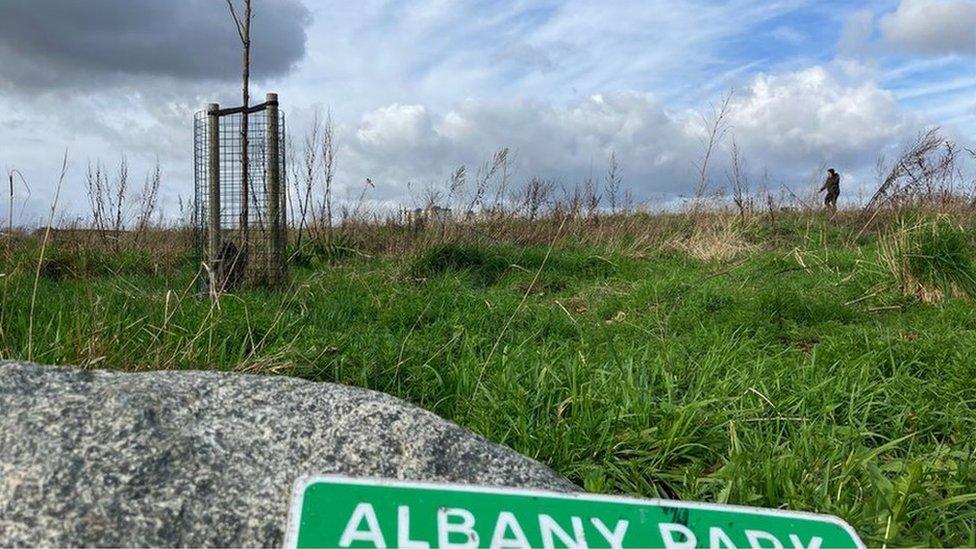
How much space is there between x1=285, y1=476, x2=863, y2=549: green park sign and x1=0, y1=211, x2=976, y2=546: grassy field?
1.94 feet

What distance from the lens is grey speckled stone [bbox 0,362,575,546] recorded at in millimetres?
1573

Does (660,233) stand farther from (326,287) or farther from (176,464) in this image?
(176,464)

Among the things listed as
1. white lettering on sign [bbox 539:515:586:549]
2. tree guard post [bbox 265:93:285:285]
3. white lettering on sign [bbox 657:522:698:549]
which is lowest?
white lettering on sign [bbox 657:522:698:549]

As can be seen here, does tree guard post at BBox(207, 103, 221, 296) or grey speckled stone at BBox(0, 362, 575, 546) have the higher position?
tree guard post at BBox(207, 103, 221, 296)

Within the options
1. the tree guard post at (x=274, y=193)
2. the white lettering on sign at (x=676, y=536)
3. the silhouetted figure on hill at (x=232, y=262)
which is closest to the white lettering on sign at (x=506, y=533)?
the white lettering on sign at (x=676, y=536)

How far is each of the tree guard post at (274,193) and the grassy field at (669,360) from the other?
40 cm

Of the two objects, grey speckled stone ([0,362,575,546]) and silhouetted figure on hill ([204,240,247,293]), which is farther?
silhouetted figure on hill ([204,240,247,293])

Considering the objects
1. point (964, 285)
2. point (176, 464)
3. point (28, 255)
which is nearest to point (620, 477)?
point (176, 464)

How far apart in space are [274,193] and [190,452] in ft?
16.2

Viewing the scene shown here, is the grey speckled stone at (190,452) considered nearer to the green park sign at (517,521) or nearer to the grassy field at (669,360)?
the green park sign at (517,521)

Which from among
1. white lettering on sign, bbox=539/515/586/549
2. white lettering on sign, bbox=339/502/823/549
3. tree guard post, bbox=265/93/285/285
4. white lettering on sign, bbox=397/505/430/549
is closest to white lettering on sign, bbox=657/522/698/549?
white lettering on sign, bbox=339/502/823/549

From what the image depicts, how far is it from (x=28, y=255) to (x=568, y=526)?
24.8 feet

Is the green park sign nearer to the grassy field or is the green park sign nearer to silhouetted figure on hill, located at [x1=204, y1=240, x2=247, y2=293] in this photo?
the grassy field

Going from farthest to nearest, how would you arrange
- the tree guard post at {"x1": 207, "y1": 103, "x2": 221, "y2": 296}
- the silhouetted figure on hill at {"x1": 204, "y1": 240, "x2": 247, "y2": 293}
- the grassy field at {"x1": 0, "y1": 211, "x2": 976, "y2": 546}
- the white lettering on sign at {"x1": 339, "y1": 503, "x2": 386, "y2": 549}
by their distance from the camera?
the tree guard post at {"x1": 207, "y1": 103, "x2": 221, "y2": 296} < the silhouetted figure on hill at {"x1": 204, "y1": 240, "x2": 247, "y2": 293} < the grassy field at {"x1": 0, "y1": 211, "x2": 976, "y2": 546} < the white lettering on sign at {"x1": 339, "y1": 503, "x2": 386, "y2": 549}
